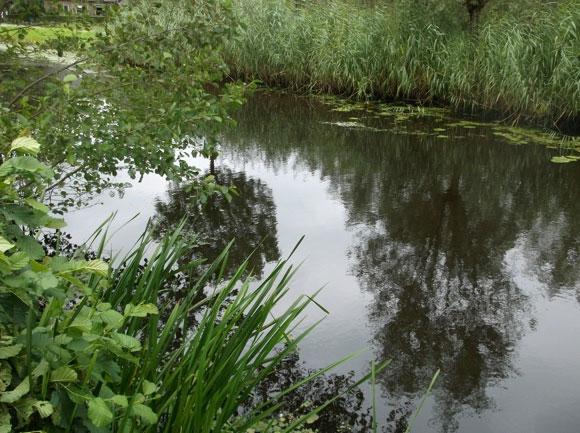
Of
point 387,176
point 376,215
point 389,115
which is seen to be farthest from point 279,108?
point 376,215

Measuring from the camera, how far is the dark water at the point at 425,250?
110 inches

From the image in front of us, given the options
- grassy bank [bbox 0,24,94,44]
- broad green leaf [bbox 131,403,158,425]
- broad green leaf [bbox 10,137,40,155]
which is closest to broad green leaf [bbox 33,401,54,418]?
broad green leaf [bbox 131,403,158,425]

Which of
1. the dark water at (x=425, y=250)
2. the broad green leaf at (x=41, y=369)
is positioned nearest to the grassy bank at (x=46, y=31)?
the dark water at (x=425, y=250)

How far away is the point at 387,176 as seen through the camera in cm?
604

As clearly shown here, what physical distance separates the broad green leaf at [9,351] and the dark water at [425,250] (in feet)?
5.97

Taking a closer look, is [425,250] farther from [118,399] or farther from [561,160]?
[118,399]

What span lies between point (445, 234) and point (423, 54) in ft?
16.5

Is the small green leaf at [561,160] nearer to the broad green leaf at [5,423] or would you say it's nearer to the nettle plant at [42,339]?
the nettle plant at [42,339]

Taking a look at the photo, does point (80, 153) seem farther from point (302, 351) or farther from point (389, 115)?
point (389, 115)

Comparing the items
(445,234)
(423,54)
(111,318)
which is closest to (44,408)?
(111,318)

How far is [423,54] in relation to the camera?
28.9 feet

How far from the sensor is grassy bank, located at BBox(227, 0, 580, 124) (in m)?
7.74

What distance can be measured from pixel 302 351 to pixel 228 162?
146 inches

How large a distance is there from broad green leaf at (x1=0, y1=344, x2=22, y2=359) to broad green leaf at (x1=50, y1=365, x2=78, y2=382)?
0.07 meters
